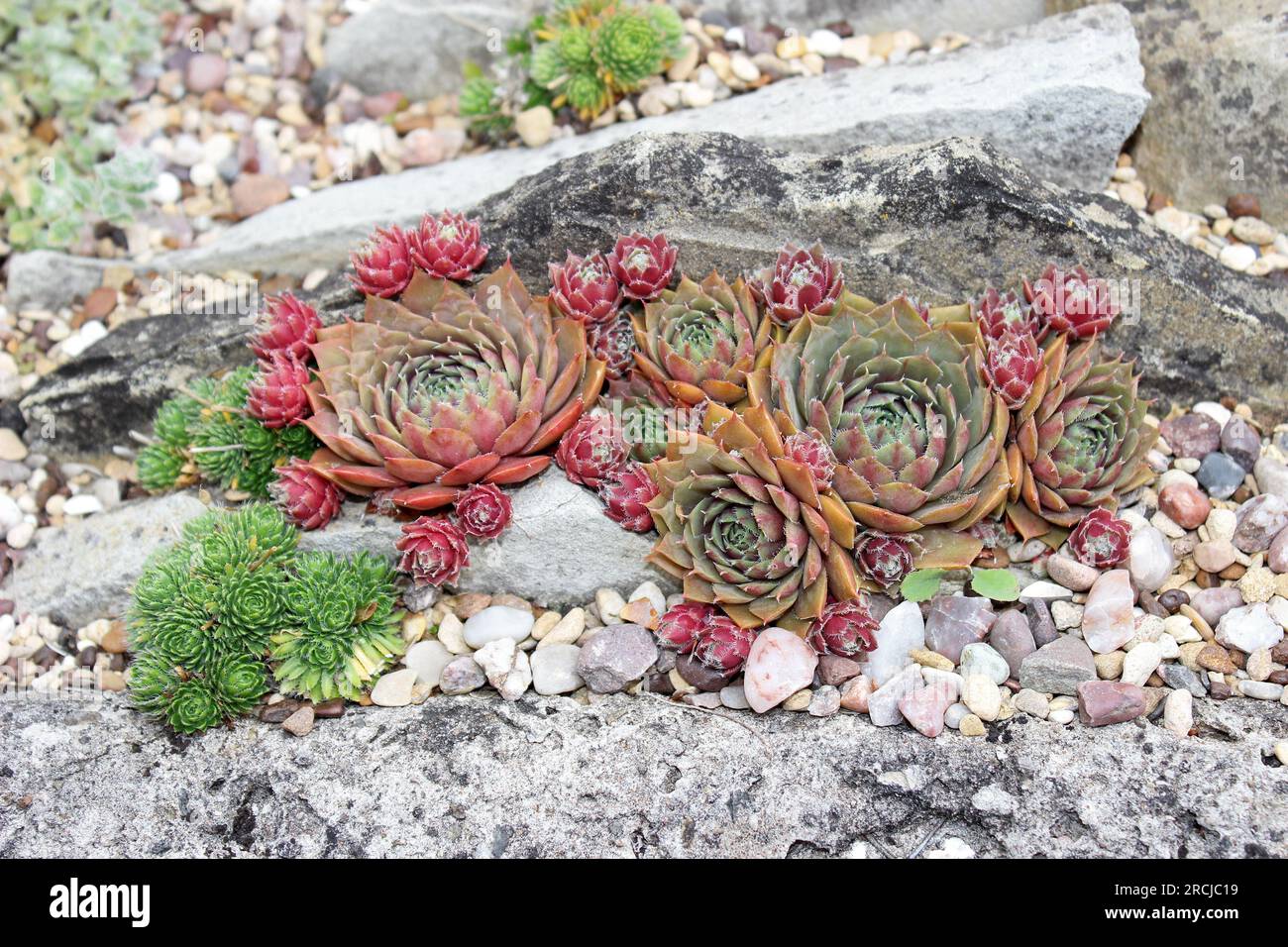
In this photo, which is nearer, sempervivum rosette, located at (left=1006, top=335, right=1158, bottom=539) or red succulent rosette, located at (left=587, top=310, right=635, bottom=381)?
sempervivum rosette, located at (left=1006, top=335, right=1158, bottom=539)

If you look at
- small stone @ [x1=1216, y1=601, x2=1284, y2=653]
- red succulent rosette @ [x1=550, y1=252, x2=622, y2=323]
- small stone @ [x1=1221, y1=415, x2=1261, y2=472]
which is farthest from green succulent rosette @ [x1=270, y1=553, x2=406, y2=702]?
small stone @ [x1=1221, y1=415, x2=1261, y2=472]

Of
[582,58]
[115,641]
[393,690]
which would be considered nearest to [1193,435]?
[393,690]

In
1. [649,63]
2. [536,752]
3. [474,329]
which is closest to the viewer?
[536,752]

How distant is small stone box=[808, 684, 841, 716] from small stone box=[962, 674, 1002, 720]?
417 mm

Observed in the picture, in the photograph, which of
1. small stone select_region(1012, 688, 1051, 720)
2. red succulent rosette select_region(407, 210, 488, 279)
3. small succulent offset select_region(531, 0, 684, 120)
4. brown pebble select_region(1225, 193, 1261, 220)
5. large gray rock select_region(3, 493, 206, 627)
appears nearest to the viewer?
small stone select_region(1012, 688, 1051, 720)

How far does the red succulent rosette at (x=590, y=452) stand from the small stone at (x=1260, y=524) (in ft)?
7.44

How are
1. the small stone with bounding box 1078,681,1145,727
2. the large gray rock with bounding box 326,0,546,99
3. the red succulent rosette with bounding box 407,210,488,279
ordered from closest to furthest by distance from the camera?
the small stone with bounding box 1078,681,1145,727 → the red succulent rosette with bounding box 407,210,488,279 → the large gray rock with bounding box 326,0,546,99

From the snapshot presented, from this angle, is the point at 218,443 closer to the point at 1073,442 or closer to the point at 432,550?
the point at 432,550

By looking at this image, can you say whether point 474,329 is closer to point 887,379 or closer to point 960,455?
point 887,379

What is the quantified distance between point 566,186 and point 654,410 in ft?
3.39

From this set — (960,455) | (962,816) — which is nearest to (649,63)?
(960,455)

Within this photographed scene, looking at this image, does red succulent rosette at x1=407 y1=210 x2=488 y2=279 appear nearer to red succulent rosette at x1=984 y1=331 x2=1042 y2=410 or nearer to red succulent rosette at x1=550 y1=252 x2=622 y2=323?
red succulent rosette at x1=550 y1=252 x2=622 y2=323

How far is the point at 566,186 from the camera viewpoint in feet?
15.2

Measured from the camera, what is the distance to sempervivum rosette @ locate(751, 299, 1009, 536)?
12.5 ft
